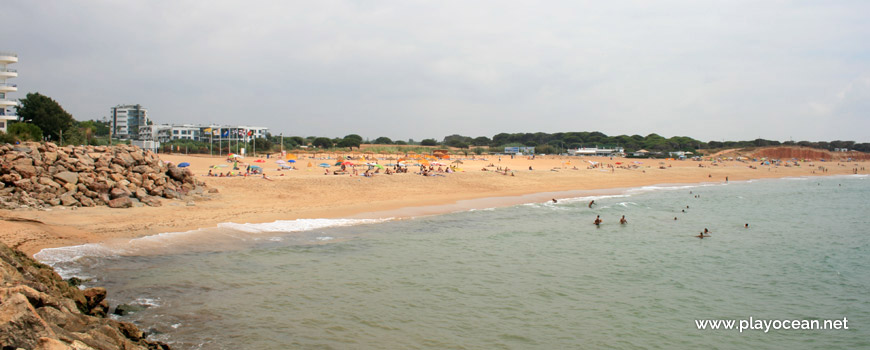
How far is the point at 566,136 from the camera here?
419 ft

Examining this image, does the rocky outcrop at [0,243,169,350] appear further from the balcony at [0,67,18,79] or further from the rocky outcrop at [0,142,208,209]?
the balcony at [0,67,18,79]

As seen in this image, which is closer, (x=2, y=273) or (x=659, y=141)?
(x=2, y=273)

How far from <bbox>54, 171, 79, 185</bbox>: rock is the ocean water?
5204 mm

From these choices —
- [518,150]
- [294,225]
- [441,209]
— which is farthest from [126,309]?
[518,150]

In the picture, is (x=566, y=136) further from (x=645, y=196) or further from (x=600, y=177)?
(x=645, y=196)

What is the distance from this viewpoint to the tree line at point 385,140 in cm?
4378

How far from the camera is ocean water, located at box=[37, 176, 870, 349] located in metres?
8.55

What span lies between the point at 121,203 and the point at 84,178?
165cm

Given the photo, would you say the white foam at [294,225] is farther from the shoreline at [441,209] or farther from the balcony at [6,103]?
the balcony at [6,103]

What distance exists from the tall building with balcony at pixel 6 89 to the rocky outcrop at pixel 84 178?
3020 cm

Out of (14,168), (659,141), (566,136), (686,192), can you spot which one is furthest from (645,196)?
(566,136)

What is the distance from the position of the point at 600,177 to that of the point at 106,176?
37.2 metres

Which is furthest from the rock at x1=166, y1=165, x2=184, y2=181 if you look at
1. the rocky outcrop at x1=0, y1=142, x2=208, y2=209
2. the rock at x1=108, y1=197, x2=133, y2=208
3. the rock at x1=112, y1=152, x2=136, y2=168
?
the rock at x1=108, y1=197, x2=133, y2=208

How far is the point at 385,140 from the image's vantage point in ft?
381
